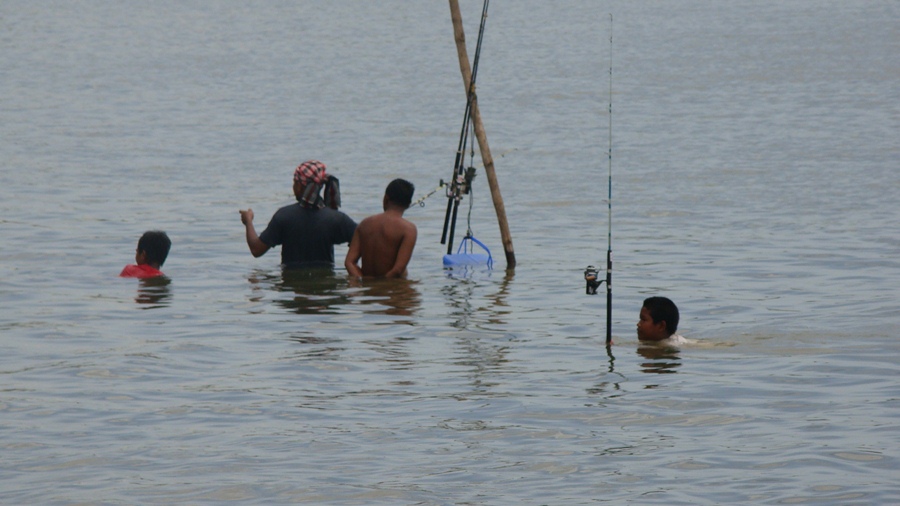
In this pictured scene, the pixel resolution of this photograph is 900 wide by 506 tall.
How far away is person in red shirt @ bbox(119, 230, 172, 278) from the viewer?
1114 cm

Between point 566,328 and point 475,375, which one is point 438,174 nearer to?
point 566,328

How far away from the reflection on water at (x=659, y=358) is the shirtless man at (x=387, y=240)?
2.73 m

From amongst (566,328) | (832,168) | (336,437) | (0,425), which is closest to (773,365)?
(566,328)

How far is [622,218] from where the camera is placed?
54.5ft

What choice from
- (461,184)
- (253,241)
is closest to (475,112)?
(461,184)

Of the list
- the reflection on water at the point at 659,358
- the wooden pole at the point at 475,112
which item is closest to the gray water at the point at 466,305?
the reflection on water at the point at 659,358

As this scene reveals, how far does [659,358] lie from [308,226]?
11.9 feet

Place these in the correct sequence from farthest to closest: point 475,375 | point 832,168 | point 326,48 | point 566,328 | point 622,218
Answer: point 326,48 → point 832,168 → point 622,218 → point 566,328 → point 475,375

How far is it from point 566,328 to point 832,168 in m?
11.5

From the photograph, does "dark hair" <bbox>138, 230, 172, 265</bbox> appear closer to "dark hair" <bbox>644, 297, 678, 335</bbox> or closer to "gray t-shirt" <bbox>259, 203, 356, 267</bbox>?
"gray t-shirt" <bbox>259, 203, 356, 267</bbox>

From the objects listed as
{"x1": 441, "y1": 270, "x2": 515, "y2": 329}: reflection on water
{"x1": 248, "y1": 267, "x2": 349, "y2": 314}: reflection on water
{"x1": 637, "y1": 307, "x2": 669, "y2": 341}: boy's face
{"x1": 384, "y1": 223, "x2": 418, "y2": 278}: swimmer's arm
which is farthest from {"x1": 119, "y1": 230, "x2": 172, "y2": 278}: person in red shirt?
{"x1": 637, "y1": 307, "x2": 669, "y2": 341}: boy's face

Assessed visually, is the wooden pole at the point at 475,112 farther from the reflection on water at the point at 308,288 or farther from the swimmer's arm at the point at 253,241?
the swimmer's arm at the point at 253,241

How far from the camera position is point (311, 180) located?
1080cm

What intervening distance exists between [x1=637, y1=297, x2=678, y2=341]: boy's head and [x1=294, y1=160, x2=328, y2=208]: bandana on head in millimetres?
3108
